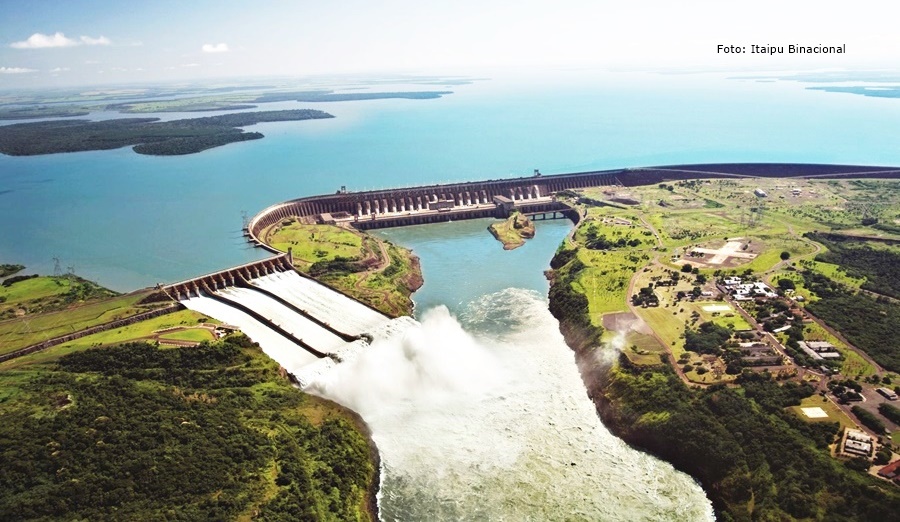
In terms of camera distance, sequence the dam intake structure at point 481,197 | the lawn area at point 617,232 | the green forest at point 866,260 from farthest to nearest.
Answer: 1. the dam intake structure at point 481,197
2. the lawn area at point 617,232
3. the green forest at point 866,260

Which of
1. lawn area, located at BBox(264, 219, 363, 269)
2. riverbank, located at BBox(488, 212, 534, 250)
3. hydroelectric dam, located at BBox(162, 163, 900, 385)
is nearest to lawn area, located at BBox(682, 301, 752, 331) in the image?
hydroelectric dam, located at BBox(162, 163, 900, 385)

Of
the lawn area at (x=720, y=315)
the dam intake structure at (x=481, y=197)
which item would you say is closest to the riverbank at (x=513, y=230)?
the dam intake structure at (x=481, y=197)

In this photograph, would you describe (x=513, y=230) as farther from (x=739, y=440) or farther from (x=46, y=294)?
(x=46, y=294)

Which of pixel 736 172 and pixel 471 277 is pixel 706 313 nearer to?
pixel 471 277

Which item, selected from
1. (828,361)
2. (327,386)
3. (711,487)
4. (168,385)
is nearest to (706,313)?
(828,361)

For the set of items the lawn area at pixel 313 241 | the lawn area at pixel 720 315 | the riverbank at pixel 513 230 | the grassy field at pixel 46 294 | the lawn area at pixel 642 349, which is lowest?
the lawn area at pixel 720 315

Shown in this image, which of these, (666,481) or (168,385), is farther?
(168,385)

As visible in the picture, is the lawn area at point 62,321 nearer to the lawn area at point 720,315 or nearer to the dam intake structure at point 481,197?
the dam intake structure at point 481,197
